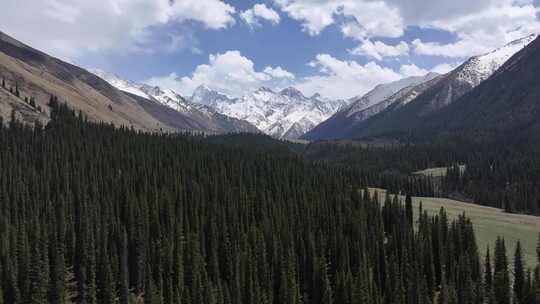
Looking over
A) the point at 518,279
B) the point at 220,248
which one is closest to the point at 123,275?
the point at 220,248

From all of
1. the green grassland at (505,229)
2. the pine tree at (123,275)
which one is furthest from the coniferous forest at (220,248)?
the green grassland at (505,229)

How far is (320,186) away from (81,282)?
337ft

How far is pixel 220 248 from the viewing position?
407 ft

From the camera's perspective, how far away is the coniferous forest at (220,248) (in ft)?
332

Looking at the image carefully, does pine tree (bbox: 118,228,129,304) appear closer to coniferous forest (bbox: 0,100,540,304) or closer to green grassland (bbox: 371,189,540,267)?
coniferous forest (bbox: 0,100,540,304)

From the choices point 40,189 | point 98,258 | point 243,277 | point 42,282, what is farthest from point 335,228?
point 40,189

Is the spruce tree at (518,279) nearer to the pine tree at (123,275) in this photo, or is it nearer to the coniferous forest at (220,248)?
the coniferous forest at (220,248)

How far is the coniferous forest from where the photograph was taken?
101 m

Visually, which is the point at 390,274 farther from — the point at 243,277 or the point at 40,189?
the point at 40,189

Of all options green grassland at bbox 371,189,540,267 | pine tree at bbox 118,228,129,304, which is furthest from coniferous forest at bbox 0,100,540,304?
green grassland at bbox 371,189,540,267

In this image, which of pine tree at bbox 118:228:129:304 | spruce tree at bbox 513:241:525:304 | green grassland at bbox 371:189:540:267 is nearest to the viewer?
pine tree at bbox 118:228:129:304

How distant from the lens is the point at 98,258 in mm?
112125

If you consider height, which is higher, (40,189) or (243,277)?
(40,189)

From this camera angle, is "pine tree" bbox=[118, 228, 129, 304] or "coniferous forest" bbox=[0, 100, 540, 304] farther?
"coniferous forest" bbox=[0, 100, 540, 304]
